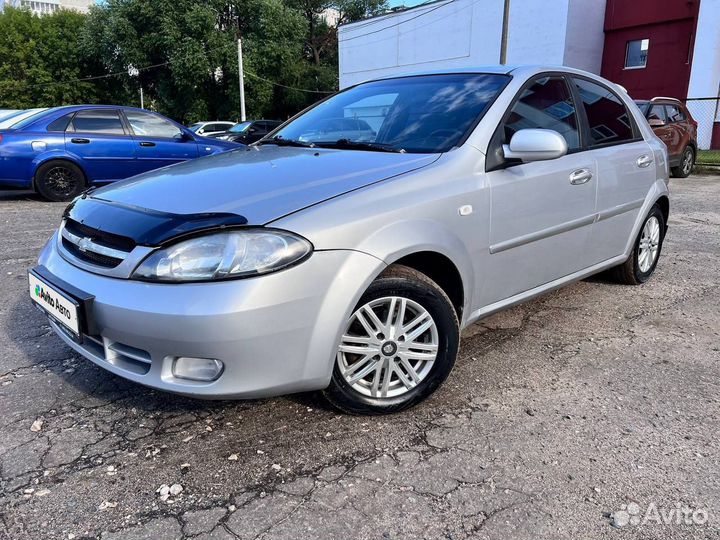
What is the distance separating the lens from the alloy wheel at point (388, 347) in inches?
96.0

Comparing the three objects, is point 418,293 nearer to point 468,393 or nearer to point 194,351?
point 468,393

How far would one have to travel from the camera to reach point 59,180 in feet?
27.8

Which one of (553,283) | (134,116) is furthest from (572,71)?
(134,116)

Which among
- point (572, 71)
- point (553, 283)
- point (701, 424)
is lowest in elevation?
point (701, 424)

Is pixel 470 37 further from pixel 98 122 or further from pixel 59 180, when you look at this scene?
pixel 59 180

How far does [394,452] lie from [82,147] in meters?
7.71

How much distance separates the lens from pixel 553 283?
3451mm

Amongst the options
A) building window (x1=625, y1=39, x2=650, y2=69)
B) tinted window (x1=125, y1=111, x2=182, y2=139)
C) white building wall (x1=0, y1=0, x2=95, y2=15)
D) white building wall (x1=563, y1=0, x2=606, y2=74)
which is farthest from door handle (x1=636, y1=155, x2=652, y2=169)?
white building wall (x1=0, y1=0, x2=95, y2=15)

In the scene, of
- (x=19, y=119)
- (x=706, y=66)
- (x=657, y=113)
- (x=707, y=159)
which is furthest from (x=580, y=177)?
(x=706, y=66)

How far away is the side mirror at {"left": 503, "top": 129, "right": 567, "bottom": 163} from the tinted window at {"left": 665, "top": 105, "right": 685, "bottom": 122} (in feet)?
35.8

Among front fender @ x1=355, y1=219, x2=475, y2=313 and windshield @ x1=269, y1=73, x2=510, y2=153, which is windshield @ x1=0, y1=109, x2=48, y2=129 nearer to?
windshield @ x1=269, y1=73, x2=510, y2=153

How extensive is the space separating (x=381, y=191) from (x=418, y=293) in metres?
0.47

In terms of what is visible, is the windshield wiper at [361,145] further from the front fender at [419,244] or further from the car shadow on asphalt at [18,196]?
the car shadow on asphalt at [18,196]

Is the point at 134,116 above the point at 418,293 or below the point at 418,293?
above
